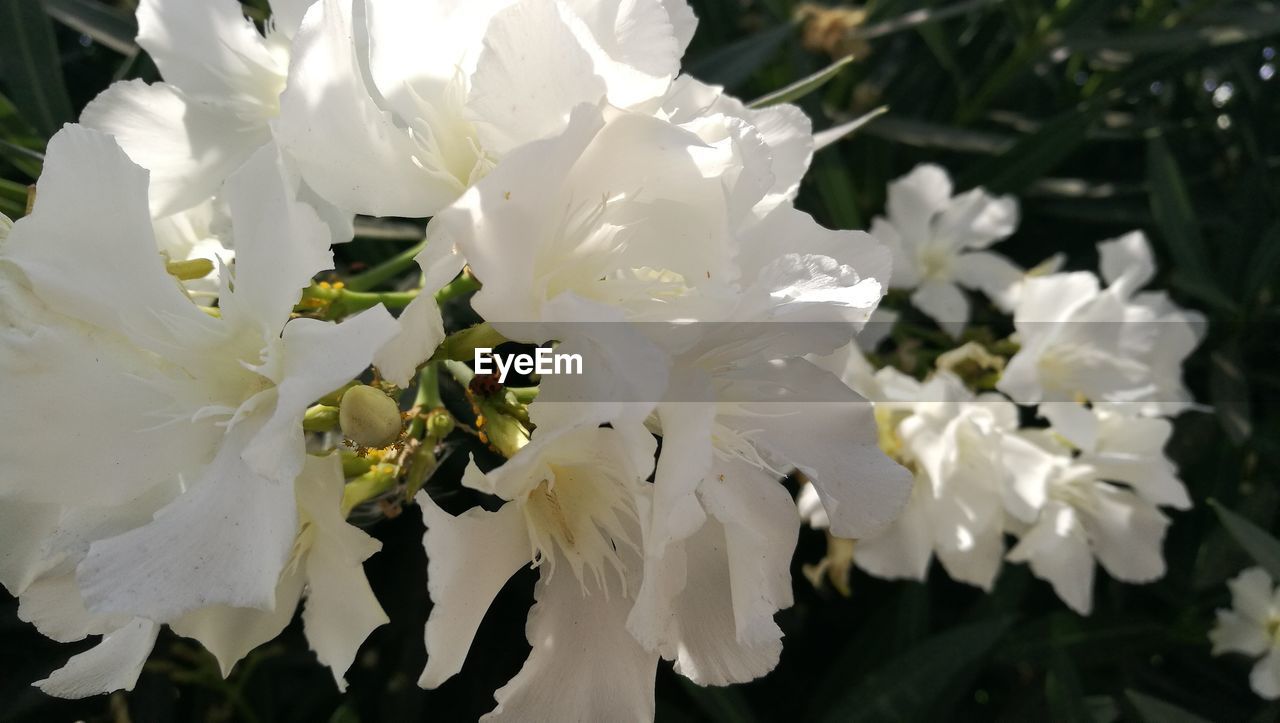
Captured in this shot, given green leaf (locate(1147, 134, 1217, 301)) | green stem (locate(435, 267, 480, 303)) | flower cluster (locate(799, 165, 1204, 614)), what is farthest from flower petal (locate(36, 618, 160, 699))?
green leaf (locate(1147, 134, 1217, 301))

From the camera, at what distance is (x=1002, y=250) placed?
1716 mm

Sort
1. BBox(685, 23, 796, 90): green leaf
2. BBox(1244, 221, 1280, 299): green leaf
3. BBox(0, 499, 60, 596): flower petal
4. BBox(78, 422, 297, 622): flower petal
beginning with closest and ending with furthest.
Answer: BBox(78, 422, 297, 622): flower petal → BBox(0, 499, 60, 596): flower petal → BBox(685, 23, 796, 90): green leaf → BBox(1244, 221, 1280, 299): green leaf

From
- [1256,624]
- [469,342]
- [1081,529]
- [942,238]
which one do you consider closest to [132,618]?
[469,342]

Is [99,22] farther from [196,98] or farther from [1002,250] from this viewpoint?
[1002,250]

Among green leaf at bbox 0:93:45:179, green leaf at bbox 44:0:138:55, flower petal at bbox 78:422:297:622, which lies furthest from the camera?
green leaf at bbox 44:0:138:55

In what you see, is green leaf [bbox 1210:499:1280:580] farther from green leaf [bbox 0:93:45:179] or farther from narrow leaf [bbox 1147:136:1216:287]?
green leaf [bbox 0:93:45:179]

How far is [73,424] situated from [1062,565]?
3.66ft

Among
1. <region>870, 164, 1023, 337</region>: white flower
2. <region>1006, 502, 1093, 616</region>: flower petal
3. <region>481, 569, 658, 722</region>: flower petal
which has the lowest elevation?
<region>1006, 502, 1093, 616</region>: flower petal

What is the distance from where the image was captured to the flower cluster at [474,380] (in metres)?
0.54

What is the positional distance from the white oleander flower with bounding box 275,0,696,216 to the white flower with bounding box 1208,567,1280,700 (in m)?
1.20

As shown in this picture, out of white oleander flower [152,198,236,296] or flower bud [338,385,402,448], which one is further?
white oleander flower [152,198,236,296]

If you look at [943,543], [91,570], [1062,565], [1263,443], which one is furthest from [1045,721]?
[91,570]

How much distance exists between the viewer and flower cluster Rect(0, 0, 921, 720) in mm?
536

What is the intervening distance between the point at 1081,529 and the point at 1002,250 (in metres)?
0.69
